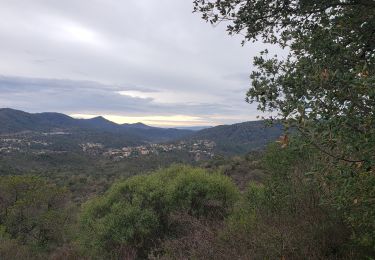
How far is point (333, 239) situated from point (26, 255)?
24.8m

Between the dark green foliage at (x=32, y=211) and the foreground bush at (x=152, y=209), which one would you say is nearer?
the foreground bush at (x=152, y=209)

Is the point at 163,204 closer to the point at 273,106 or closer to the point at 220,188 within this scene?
the point at 220,188

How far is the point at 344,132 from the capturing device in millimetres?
4391

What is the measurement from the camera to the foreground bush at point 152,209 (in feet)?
75.6

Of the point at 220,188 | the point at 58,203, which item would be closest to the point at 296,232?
the point at 220,188

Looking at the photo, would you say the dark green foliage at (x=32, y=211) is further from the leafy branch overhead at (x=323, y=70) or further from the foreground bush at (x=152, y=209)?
the leafy branch overhead at (x=323, y=70)

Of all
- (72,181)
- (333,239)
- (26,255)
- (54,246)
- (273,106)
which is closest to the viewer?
(273,106)

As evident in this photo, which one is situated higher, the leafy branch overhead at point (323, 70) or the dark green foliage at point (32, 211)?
the leafy branch overhead at point (323, 70)

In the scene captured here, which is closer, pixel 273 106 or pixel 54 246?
pixel 273 106

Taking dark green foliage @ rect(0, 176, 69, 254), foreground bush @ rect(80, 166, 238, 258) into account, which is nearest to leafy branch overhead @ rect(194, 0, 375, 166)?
foreground bush @ rect(80, 166, 238, 258)

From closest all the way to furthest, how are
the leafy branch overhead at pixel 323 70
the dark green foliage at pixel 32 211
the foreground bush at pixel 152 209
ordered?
1. the leafy branch overhead at pixel 323 70
2. the foreground bush at pixel 152 209
3. the dark green foliage at pixel 32 211

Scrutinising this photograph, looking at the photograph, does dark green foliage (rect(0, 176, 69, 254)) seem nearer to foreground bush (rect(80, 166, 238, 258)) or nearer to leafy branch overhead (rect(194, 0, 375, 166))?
foreground bush (rect(80, 166, 238, 258))

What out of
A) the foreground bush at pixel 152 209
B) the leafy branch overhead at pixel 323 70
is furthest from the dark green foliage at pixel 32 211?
the leafy branch overhead at pixel 323 70

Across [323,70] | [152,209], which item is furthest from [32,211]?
[323,70]
